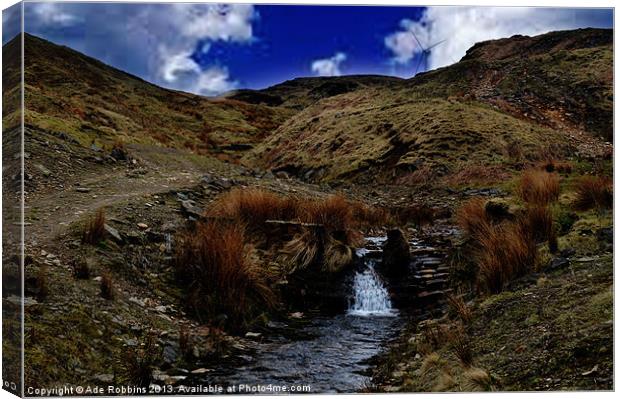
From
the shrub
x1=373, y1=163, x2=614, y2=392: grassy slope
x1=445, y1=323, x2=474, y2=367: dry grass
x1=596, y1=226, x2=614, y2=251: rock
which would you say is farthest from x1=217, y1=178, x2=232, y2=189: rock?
x1=596, y1=226, x2=614, y2=251: rock

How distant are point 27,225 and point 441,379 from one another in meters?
3.23

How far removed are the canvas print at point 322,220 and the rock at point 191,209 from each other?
0.05 m

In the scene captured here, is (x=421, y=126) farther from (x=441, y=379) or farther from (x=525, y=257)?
(x=441, y=379)

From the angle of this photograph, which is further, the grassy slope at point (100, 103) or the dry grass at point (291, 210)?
the dry grass at point (291, 210)

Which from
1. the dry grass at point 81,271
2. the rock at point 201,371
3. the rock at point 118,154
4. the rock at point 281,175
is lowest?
the rock at point 201,371

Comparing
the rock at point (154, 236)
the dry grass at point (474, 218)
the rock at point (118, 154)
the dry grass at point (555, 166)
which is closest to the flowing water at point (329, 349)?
the dry grass at point (474, 218)

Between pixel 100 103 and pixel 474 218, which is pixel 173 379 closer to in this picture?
pixel 474 218

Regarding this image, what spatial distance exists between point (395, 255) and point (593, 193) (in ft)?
6.27

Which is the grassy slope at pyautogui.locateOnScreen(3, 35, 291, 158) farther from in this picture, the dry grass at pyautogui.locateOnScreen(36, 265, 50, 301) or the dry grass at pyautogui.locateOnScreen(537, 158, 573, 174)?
the dry grass at pyautogui.locateOnScreen(537, 158, 573, 174)

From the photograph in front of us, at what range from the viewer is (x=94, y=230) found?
547 centimetres

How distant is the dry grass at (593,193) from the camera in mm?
5633

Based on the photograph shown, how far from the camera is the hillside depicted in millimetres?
5961

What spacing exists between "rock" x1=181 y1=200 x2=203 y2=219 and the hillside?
71.6 inches

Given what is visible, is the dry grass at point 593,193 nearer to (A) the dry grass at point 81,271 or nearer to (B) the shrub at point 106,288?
(B) the shrub at point 106,288
